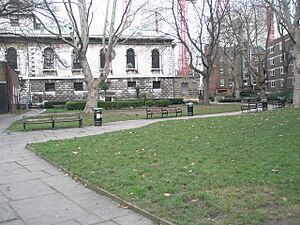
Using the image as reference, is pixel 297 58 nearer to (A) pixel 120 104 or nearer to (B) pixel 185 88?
(A) pixel 120 104

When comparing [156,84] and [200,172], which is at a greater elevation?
[156,84]

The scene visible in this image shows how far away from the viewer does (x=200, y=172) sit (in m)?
6.75

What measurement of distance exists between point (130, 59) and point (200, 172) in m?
53.1

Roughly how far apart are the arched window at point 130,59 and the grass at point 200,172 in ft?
155

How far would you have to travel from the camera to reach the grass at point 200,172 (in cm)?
477

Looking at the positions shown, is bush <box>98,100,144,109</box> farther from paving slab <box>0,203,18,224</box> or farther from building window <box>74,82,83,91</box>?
paving slab <box>0,203,18,224</box>

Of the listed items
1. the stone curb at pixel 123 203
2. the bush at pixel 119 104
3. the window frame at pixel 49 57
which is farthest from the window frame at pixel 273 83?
the stone curb at pixel 123 203

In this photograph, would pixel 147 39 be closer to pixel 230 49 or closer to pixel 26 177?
pixel 230 49

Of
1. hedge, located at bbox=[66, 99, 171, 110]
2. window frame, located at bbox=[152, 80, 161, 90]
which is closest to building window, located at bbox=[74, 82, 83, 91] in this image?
window frame, located at bbox=[152, 80, 161, 90]

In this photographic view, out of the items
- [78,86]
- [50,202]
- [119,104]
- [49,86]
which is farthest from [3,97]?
[50,202]

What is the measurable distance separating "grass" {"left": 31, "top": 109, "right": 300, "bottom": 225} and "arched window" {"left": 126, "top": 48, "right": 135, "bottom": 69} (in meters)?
47.4

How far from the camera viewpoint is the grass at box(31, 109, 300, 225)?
477 centimetres

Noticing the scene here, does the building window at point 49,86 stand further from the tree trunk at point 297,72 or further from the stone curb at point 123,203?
the stone curb at point 123,203

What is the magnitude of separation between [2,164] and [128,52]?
5077cm
